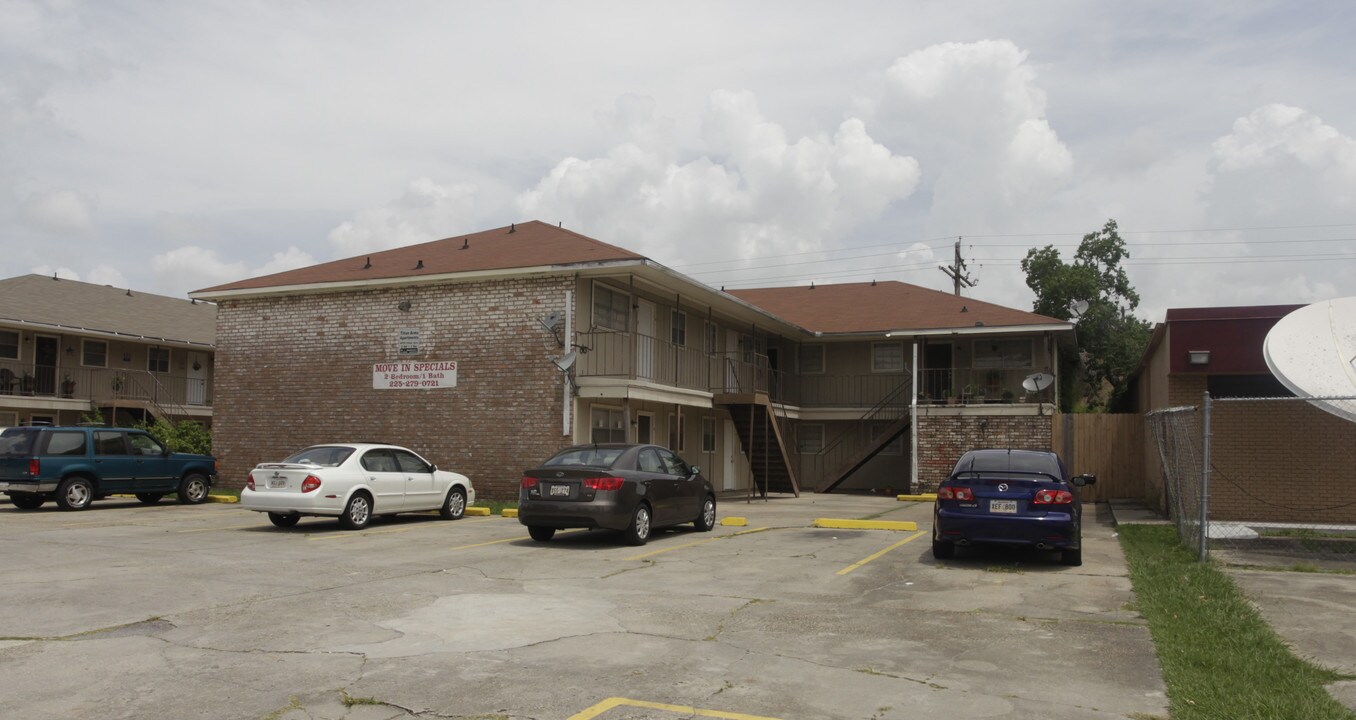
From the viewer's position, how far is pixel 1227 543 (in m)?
13.9

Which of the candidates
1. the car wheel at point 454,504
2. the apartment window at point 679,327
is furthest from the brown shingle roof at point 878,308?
the car wheel at point 454,504

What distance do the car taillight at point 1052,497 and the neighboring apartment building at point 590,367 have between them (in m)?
10.2

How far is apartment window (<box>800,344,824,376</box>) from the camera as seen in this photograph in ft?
106

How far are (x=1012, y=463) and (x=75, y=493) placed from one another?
16.3m

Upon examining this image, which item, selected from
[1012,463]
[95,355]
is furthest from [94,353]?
[1012,463]

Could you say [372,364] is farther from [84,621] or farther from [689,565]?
[84,621]

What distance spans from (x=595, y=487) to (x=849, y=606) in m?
5.03

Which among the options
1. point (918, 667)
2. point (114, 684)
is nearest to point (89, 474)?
point (114, 684)

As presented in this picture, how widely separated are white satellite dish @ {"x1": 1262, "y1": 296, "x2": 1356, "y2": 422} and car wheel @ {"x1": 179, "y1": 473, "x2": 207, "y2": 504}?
1950 centimetres

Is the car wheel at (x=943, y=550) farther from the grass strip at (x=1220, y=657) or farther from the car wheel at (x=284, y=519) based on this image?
the car wheel at (x=284, y=519)

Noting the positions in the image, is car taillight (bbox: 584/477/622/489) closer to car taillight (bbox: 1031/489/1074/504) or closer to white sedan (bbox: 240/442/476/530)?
white sedan (bbox: 240/442/476/530)

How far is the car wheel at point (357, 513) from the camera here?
15719 mm

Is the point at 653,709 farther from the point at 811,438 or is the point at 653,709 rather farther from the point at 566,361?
the point at 811,438

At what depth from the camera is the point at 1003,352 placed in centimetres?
2998
